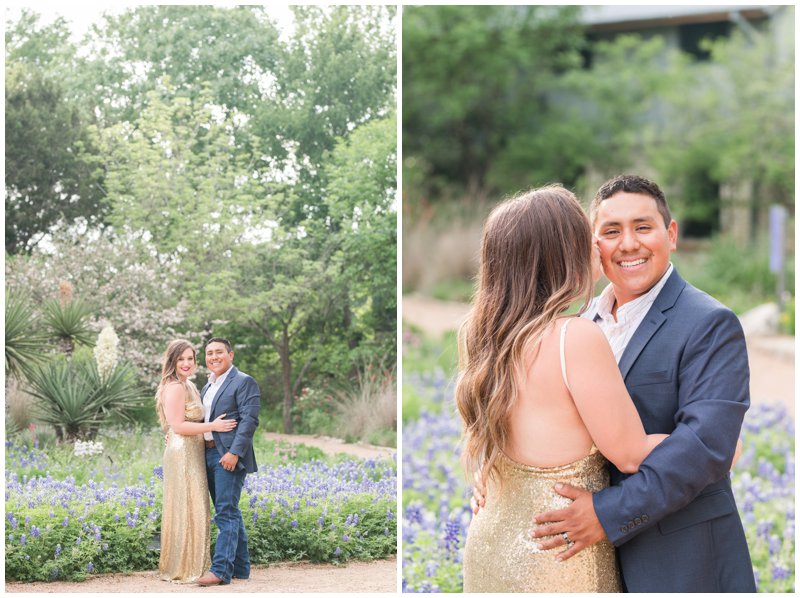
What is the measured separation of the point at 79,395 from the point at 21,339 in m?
0.32

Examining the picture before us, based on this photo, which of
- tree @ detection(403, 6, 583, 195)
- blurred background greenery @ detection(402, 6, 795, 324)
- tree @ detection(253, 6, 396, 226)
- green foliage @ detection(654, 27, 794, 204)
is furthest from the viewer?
tree @ detection(403, 6, 583, 195)

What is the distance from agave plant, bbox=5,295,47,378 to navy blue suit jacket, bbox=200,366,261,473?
70 centimetres

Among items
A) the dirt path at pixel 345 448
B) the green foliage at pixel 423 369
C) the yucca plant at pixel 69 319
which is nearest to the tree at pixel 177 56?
the yucca plant at pixel 69 319

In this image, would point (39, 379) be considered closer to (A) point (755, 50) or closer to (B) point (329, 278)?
(B) point (329, 278)

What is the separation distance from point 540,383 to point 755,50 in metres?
11.6

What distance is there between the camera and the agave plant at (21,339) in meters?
3.59

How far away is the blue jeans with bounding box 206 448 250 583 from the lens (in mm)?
3512

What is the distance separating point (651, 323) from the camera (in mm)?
2406

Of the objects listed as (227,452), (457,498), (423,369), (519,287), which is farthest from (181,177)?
(423,369)

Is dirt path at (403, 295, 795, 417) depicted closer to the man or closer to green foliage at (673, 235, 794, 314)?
green foliage at (673, 235, 794, 314)

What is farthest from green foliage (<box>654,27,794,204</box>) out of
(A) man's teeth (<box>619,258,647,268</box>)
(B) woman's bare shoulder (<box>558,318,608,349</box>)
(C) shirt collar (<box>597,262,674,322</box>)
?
(B) woman's bare shoulder (<box>558,318,608,349</box>)

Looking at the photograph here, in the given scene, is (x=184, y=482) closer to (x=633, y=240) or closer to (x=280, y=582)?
(x=280, y=582)

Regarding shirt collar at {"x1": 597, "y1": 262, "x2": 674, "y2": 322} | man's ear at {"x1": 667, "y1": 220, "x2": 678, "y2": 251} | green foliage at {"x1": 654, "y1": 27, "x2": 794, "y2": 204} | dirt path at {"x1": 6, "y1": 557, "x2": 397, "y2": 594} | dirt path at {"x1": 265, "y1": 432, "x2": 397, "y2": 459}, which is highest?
green foliage at {"x1": 654, "y1": 27, "x2": 794, "y2": 204}

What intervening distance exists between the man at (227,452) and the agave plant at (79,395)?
0.32 meters
